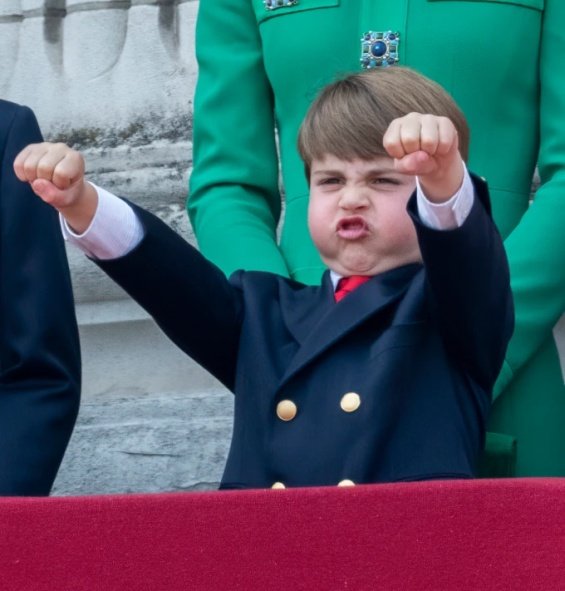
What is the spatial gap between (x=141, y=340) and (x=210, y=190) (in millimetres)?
992

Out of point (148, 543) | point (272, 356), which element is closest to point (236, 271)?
point (272, 356)

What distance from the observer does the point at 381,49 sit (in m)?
2.06

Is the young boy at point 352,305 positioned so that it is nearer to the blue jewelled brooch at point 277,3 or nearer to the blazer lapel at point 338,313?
the blazer lapel at point 338,313

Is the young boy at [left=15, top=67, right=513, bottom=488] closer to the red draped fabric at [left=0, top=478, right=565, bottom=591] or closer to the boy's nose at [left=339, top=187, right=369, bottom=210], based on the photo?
the boy's nose at [left=339, top=187, right=369, bottom=210]

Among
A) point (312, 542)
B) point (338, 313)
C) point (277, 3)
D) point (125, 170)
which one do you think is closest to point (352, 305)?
point (338, 313)

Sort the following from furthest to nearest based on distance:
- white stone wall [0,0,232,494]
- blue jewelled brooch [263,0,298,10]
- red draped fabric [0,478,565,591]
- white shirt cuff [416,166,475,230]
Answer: white stone wall [0,0,232,494], blue jewelled brooch [263,0,298,10], white shirt cuff [416,166,475,230], red draped fabric [0,478,565,591]

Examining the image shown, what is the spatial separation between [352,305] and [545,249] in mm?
272

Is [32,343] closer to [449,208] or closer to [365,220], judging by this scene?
[365,220]

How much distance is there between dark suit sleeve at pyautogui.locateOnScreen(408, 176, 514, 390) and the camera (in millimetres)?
1650

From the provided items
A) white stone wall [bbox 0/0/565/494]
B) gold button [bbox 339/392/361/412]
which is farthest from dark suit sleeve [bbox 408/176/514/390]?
white stone wall [bbox 0/0/565/494]

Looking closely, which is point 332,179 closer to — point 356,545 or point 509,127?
point 509,127

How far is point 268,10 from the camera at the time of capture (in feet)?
6.97

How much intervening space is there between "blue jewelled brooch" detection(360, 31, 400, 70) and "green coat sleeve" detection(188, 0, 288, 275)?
0.60ft

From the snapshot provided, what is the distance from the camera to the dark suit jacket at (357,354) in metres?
1.72
